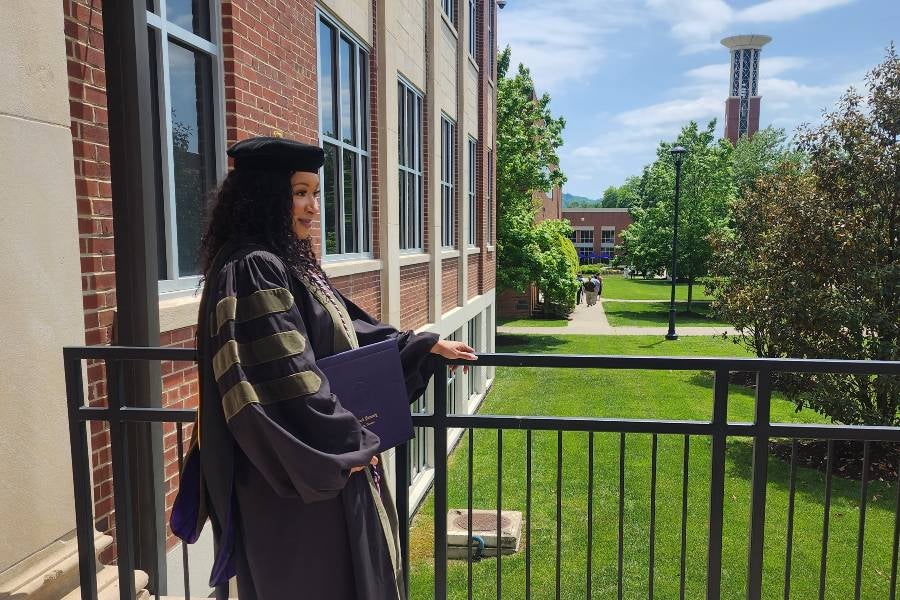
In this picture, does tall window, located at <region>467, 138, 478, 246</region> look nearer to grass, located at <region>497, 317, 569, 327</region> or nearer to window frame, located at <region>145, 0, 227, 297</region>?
window frame, located at <region>145, 0, 227, 297</region>

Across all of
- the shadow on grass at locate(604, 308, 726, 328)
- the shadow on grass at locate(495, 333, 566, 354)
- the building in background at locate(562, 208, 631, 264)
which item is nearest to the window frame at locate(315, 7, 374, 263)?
the shadow on grass at locate(495, 333, 566, 354)

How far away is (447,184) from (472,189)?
126 inches

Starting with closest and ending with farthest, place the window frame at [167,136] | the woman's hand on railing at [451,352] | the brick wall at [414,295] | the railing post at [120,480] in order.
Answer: the woman's hand on railing at [451,352], the railing post at [120,480], the window frame at [167,136], the brick wall at [414,295]

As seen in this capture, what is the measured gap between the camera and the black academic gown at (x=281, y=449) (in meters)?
1.88

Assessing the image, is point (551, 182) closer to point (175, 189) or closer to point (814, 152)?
point (814, 152)

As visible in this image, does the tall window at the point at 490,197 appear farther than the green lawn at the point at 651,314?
No

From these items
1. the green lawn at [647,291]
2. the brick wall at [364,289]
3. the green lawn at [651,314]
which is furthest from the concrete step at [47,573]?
the green lawn at [647,291]

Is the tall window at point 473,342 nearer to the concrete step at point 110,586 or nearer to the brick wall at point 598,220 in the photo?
the concrete step at point 110,586

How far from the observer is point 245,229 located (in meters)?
2.08

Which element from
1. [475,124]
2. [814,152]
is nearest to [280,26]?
[814,152]

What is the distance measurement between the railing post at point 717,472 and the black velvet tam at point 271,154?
5.34 feet

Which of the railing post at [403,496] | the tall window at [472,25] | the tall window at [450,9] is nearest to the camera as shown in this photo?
the railing post at [403,496]

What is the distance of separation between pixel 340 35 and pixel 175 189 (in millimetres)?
4051

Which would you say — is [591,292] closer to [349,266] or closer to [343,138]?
[343,138]
